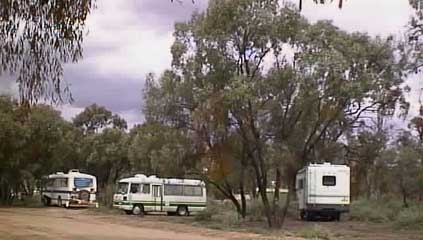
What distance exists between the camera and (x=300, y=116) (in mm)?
36844

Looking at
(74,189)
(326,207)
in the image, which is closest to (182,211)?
(74,189)

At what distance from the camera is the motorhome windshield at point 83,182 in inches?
2345

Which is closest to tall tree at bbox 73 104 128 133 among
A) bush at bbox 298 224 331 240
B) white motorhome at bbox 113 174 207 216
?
white motorhome at bbox 113 174 207 216

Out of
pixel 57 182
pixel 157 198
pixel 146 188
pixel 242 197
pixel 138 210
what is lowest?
pixel 138 210

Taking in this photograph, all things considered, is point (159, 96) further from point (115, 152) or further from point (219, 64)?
point (115, 152)

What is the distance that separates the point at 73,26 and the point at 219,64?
81.6 ft

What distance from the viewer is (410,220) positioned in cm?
3872

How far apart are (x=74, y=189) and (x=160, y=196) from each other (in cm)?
1098

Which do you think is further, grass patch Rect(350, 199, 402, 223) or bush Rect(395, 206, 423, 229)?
grass patch Rect(350, 199, 402, 223)

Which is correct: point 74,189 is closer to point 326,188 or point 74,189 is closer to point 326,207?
point 326,207

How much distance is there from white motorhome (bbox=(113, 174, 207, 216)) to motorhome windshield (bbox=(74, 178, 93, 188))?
8.33 m

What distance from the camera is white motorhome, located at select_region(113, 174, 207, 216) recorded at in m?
50.7

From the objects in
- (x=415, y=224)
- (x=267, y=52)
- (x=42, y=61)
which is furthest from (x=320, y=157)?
(x=42, y=61)

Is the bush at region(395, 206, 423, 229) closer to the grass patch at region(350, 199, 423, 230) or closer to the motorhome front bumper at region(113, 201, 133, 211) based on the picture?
the grass patch at region(350, 199, 423, 230)
